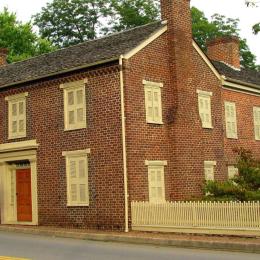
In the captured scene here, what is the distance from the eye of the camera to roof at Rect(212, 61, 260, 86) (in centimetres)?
2751

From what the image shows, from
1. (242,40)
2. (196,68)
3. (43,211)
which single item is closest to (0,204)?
(43,211)

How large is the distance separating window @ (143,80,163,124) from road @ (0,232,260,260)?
19.1 feet

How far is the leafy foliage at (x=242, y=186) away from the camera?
18.7m

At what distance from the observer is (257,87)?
28.2 m

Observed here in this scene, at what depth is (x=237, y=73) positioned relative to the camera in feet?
95.9

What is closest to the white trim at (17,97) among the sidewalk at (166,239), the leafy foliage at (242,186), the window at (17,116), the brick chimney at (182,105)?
the window at (17,116)

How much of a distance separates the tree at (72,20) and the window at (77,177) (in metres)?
33.1

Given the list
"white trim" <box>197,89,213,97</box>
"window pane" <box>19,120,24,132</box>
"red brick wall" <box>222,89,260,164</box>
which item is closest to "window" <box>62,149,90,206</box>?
"window pane" <box>19,120,24,132</box>

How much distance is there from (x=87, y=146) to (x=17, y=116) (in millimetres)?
4389

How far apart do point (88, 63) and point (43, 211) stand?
20.4ft

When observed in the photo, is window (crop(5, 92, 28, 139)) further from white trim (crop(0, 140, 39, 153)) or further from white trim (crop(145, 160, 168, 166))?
white trim (crop(145, 160, 168, 166))

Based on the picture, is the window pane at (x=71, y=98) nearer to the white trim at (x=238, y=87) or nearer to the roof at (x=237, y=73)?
the white trim at (x=238, y=87)

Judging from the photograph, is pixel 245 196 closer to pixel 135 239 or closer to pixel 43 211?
pixel 135 239

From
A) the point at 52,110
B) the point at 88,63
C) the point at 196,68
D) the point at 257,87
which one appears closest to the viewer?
the point at 88,63
